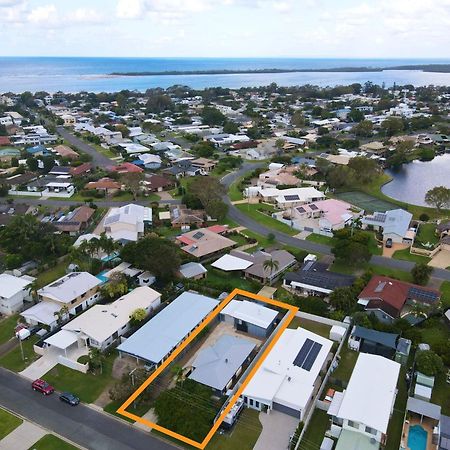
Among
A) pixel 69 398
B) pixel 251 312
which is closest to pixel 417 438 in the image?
pixel 251 312

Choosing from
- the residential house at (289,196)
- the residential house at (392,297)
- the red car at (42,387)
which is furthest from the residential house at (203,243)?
the red car at (42,387)

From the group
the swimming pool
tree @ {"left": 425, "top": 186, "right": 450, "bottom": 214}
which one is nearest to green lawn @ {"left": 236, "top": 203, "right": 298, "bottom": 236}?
tree @ {"left": 425, "top": 186, "right": 450, "bottom": 214}

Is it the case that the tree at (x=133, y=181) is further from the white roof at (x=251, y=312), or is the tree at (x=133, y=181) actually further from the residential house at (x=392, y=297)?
the residential house at (x=392, y=297)

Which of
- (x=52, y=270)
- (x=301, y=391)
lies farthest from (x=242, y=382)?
(x=52, y=270)

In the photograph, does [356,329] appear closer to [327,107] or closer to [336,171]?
[336,171]

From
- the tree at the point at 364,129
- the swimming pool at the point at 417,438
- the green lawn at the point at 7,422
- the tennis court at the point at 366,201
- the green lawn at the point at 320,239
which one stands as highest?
the tree at the point at 364,129

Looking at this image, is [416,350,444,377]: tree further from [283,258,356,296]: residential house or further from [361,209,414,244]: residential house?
[361,209,414,244]: residential house
